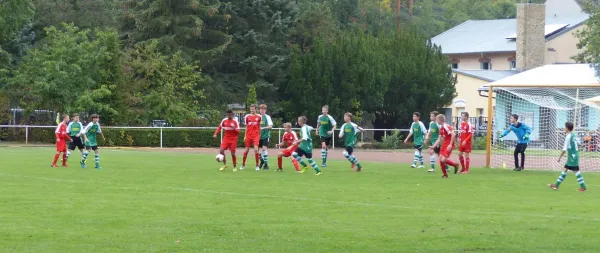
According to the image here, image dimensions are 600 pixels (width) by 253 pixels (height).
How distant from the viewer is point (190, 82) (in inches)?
2180

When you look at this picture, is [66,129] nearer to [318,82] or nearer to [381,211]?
[381,211]

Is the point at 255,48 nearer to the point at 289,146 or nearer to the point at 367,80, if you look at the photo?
the point at 367,80

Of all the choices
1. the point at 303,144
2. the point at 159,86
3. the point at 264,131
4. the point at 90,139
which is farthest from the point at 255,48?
the point at 303,144

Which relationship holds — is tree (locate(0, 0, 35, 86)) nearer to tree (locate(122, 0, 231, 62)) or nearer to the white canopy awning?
tree (locate(122, 0, 231, 62))

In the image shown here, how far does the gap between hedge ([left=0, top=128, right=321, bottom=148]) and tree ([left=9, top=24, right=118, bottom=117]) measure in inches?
91.7

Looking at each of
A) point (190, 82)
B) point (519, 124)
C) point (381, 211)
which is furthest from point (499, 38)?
point (381, 211)

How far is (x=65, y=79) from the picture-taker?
163ft

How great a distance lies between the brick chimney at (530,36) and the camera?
6866cm

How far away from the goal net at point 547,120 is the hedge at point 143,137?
564 inches

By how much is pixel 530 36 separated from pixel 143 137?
34.5 metres

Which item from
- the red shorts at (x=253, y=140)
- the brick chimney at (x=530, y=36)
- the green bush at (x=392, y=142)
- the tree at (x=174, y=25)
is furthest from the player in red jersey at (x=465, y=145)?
the brick chimney at (x=530, y=36)

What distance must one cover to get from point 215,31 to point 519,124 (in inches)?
1296

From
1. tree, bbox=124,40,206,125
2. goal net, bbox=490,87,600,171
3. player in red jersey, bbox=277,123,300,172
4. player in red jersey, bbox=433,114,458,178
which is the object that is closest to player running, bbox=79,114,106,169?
player in red jersey, bbox=277,123,300,172

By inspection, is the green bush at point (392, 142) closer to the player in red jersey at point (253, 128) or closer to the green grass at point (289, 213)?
the player in red jersey at point (253, 128)
